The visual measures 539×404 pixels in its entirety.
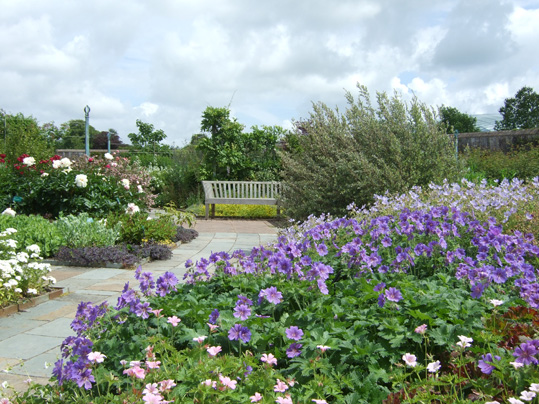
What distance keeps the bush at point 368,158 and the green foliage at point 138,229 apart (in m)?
1.96

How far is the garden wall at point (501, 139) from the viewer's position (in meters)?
16.5

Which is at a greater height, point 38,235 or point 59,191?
point 59,191

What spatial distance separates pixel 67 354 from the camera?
2.07 m

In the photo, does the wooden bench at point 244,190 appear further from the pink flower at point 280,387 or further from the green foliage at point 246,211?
the pink flower at point 280,387

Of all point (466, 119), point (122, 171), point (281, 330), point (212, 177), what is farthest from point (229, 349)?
point (466, 119)

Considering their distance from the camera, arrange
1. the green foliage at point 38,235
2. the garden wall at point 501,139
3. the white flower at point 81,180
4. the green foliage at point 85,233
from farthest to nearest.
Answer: the garden wall at point 501,139 → the white flower at point 81,180 → the green foliage at point 85,233 → the green foliage at point 38,235

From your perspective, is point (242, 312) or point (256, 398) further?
point (242, 312)

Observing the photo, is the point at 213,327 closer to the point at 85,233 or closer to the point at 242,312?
the point at 242,312

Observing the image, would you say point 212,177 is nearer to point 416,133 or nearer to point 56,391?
point 416,133

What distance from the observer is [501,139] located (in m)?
17.2

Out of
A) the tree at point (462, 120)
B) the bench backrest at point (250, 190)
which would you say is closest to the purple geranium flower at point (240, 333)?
the bench backrest at point (250, 190)

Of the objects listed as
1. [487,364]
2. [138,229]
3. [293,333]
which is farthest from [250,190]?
[487,364]

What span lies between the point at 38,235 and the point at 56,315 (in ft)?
8.08

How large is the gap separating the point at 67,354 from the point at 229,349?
2.30 feet
